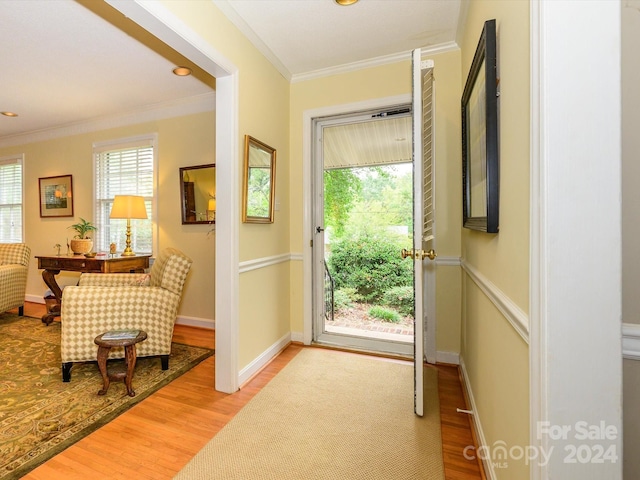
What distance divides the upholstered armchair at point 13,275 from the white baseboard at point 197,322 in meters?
1.96

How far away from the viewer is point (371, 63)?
2645mm

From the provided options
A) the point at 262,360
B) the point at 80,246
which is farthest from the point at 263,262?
the point at 80,246

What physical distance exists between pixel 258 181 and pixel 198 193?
54.8 inches

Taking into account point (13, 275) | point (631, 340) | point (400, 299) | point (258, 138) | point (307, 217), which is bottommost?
point (400, 299)

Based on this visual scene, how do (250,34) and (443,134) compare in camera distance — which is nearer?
(250,34)

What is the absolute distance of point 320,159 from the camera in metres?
2.98

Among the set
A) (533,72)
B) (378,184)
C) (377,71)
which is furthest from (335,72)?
(533,72)

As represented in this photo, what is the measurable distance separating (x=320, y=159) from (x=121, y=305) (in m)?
2.08

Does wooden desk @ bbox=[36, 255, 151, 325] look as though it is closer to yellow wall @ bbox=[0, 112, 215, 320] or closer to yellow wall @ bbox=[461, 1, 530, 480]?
yellow wall @ bbox=[0, 112, 215, 320]

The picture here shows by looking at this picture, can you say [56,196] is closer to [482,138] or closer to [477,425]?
[482,138]

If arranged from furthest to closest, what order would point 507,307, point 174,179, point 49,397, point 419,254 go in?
point 174,179, point 49,397, point 419,254, point 507,307

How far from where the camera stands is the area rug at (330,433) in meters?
1.40

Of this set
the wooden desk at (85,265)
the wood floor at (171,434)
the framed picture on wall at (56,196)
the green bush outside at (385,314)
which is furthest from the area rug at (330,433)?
the framed picture on wall at (56,196)

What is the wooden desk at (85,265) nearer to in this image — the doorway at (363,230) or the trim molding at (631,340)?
the doorway at (363,230)
